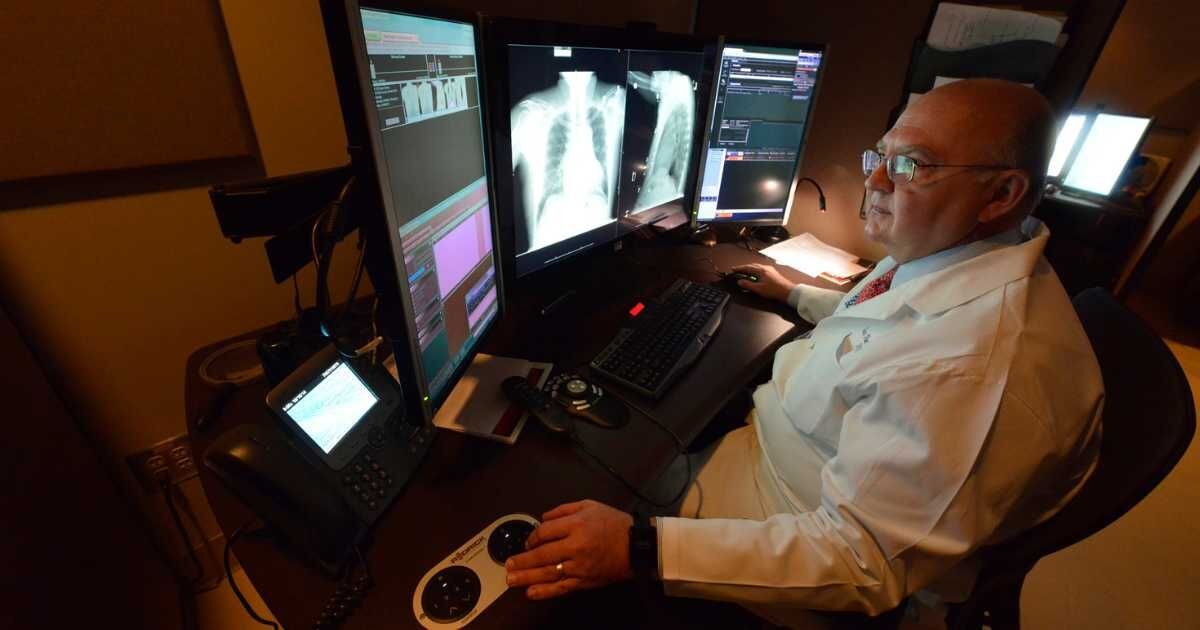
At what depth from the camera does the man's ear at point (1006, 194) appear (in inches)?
34.3

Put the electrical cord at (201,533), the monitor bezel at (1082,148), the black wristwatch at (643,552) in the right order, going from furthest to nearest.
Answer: the monitor bezel at (1082,148), the electrical cord at (201,533), the black wristwatch at (643,552)

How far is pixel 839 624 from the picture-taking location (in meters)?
0.90

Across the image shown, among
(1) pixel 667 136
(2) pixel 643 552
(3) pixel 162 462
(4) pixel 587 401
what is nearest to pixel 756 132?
(1) pixel 667 136

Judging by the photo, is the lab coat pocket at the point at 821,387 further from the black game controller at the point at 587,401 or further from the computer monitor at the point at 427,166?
the computer monitor at the point at 427,166

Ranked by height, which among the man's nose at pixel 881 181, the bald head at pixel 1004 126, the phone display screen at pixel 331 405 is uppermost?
the bald head at pixel 1004 126

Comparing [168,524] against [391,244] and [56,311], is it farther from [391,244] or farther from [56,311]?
[391,244]

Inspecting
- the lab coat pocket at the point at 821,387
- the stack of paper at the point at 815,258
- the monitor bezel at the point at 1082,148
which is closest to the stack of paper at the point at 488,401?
the lab coat pocket at the point at 821,387

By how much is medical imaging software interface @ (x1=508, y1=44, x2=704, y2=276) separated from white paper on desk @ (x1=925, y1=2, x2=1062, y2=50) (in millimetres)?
722

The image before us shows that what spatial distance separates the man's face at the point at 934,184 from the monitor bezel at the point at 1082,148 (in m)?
3.34

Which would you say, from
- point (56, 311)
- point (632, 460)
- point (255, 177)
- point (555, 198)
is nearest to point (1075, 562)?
point (632, 460)

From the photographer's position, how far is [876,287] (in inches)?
45.7

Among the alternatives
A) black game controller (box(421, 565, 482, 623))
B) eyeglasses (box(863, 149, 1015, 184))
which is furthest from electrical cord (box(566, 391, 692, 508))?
eyeglasses (box(863, 149, 1015, 184))

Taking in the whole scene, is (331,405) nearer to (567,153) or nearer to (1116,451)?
(567,153)

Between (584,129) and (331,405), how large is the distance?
0.78 metres
